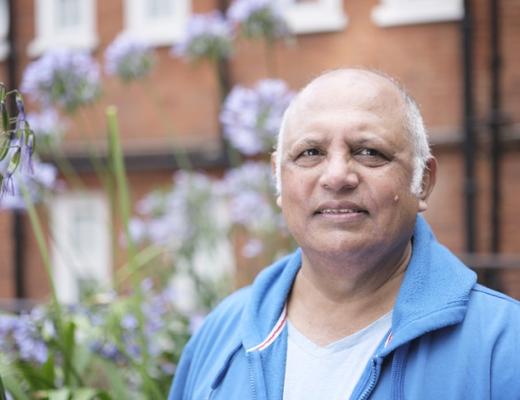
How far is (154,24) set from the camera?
9609 millimetres

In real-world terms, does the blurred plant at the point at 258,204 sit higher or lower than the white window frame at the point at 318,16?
lower

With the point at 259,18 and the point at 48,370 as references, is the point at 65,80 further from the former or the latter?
the point at 48,370

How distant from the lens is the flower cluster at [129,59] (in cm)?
482

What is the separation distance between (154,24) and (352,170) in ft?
26.0

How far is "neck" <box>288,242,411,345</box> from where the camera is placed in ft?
6.62

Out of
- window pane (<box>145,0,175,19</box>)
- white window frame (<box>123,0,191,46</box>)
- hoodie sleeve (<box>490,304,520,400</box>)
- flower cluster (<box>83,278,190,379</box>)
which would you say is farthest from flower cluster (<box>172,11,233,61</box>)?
window pane (<box>145,0,175,19</box>)

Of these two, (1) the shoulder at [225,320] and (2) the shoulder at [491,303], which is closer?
(2) the shoulder at [491,303]

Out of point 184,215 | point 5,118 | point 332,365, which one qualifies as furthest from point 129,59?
point 332,365

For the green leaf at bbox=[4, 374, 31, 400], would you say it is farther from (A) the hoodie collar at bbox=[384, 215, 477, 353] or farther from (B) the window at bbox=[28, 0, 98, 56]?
(B) the window at bbox=[28, 0, 98, 56]

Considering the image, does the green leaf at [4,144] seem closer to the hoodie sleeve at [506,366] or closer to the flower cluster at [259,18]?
the hoodie sleeve at [506,366]

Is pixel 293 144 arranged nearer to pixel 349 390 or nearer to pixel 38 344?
pixel 349 390

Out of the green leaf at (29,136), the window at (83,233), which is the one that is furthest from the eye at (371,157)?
the window at (83,233)

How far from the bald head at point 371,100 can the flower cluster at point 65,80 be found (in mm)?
2372

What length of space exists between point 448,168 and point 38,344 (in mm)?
5417
